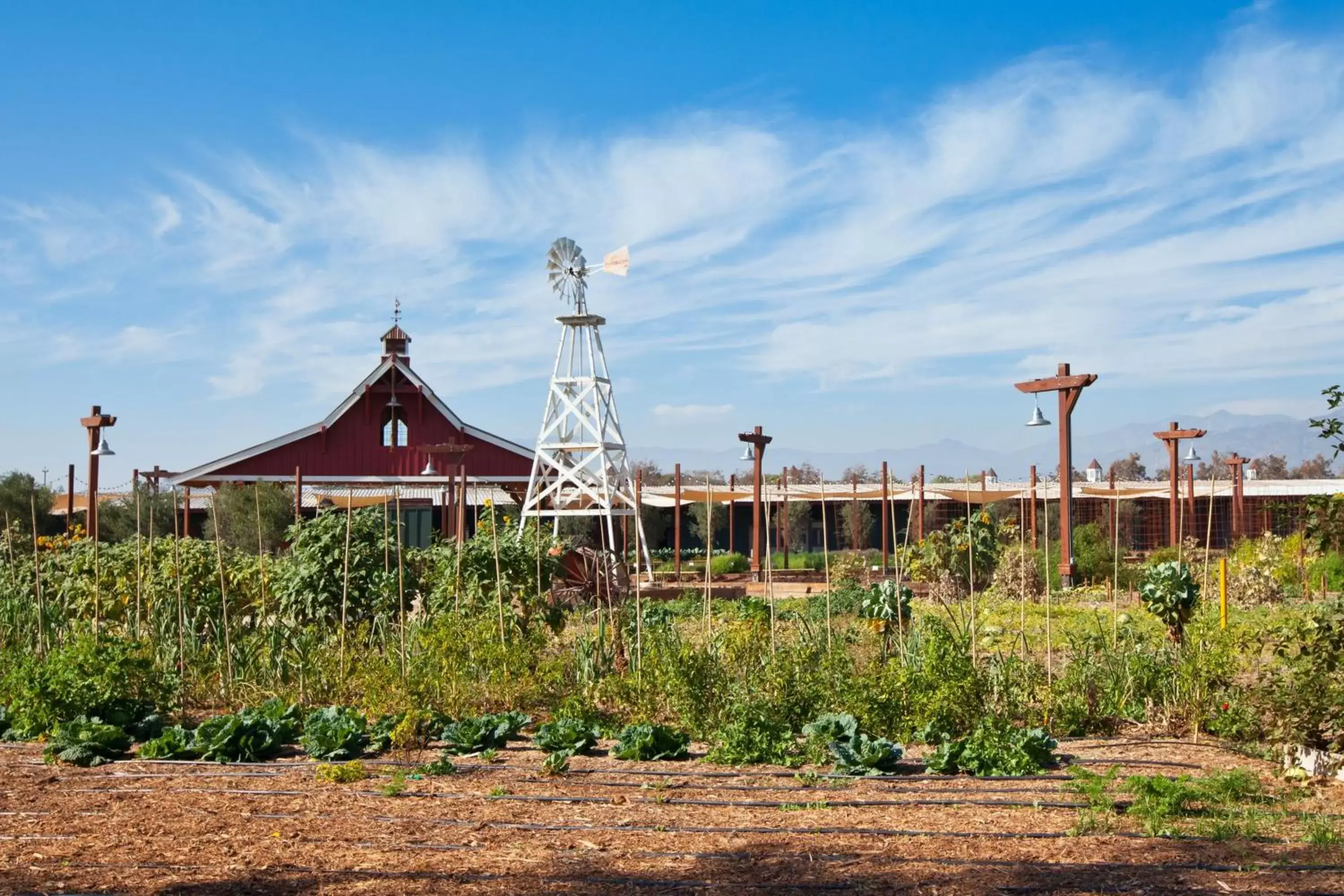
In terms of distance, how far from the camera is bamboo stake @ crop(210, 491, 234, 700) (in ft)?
29.9

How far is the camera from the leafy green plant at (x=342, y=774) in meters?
6.50

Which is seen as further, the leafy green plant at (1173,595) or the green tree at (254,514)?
the green tree at (254,514)

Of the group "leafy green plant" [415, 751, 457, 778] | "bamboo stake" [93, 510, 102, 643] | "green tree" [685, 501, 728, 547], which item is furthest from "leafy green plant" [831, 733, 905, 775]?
"green tree" [685, 501, 728, 547]

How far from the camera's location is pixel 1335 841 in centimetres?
510

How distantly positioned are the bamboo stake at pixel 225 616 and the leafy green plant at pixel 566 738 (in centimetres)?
A: 300

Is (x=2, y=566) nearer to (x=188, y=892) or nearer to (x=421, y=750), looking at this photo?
(x=421, y=750)

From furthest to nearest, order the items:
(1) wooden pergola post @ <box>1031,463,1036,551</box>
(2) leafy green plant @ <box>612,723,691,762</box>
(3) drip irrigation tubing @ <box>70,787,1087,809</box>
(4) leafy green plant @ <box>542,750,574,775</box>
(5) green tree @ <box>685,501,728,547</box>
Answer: (5) green tree @ <box>685,501,728,547</box> < (1) wooden pergola post @ <box>1031,463,1036,551</box> < (2) leafy green plant @ <box>612,723,691,762</box> < (4) leafy green plant @ <box>542,750,574,775</box> < (3) drip irrigation tubing @ <box>70,787,1087,809</box>

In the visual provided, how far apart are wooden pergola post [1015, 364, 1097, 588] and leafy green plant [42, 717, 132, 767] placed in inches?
481

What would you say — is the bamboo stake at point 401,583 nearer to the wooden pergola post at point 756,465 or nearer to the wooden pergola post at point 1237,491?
the wooden pergola post at point 756,465

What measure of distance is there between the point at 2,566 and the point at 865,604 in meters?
7.90

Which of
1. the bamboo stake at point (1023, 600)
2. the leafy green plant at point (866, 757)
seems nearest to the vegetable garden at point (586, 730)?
the leafy green plant at point (866, 757)

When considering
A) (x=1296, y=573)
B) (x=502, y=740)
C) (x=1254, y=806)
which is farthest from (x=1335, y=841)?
(x=1296, y=573)

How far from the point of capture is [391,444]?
2850cm

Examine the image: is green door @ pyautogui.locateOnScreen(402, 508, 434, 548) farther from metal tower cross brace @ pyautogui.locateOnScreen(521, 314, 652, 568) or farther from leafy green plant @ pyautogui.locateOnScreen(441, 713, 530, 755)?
leafy green plant @ pyautogui.locateOnScreen(441, 713, 530, 755)
